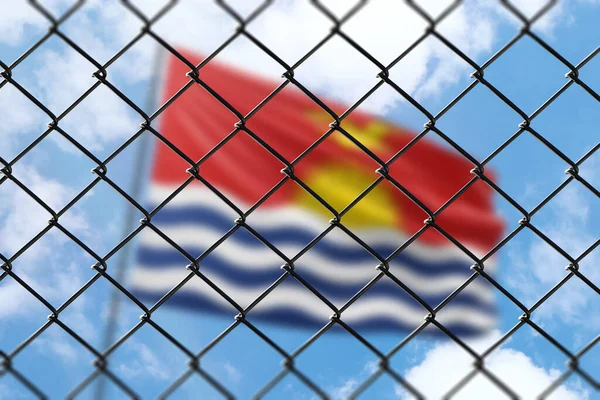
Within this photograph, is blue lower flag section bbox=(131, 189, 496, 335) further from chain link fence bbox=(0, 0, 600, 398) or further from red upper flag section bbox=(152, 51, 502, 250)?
chain link fence bbox=(0, 0, 600, 398)

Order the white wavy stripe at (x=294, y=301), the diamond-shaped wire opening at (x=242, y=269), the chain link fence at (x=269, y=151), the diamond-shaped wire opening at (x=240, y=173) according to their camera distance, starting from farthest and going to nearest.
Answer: the diamond-shaped wire opening at (x=240, y=173), the white wavy stripe at (x=294, y=301), the diamond-shaped wire opening at (x=242, y=269), the chain link fence at (x=269, y=151)

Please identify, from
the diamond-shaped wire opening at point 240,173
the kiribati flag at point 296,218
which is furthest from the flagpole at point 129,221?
the diamond-shaped wire opening at point 240,173

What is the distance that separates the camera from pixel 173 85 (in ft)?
15.2

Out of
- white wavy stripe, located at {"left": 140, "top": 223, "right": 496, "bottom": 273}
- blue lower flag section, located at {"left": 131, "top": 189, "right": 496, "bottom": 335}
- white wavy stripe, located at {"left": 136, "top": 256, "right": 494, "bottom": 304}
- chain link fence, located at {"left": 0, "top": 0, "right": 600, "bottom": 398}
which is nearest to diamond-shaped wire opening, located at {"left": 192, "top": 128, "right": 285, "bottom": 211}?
blue lower flag section, located at {"left": 131, "top": 189, "right": 496, "bottom": 335}

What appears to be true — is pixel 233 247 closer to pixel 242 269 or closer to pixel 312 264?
pixel 242 269

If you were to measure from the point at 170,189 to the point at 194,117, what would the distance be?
45 centimetres

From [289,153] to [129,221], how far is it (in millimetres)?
1035

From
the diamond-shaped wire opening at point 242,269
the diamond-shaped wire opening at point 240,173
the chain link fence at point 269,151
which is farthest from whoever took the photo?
the diamond-shaped wire opening at point 240,173

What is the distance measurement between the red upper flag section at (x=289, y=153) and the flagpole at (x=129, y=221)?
4.2 inches

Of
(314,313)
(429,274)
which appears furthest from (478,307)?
(314,313)

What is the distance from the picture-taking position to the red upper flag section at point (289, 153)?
457 centimetres

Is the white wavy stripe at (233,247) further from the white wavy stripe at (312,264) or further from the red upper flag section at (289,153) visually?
the red upper flag section at (289,153)

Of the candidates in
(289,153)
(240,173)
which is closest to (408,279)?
(289,153)

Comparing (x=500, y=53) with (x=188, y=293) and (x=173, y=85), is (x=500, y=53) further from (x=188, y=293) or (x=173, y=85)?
(x=173, y=85)
